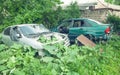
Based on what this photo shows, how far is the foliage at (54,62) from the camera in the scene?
6.24m

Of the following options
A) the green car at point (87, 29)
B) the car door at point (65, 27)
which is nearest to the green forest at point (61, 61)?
the green car at point (87, 29)

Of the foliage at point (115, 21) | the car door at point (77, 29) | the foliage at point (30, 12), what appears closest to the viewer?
the car door at point (77, 29)

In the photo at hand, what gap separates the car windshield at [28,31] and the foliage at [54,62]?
2.92 meters

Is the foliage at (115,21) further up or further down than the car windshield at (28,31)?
further down

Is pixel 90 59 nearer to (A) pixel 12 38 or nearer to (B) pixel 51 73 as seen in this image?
(B) pixel 51 73

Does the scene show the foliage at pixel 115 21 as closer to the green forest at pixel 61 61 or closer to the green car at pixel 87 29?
the green car at pixel 87 29

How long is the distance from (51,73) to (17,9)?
1131 cm

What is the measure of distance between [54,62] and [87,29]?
6.09m

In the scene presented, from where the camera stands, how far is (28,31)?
10.9 m

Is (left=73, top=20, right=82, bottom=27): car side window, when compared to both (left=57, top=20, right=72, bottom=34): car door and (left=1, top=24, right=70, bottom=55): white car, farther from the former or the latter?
(left=1, top=24, right=70, bottom=55): white car

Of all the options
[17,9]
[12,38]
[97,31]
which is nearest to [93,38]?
[97,31]

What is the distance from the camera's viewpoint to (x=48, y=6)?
17375 mm

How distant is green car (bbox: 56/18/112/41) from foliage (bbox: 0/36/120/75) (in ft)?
12.3

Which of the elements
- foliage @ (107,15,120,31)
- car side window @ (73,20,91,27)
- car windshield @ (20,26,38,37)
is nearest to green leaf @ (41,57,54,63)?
car windshield @ (20,26,38,37)
